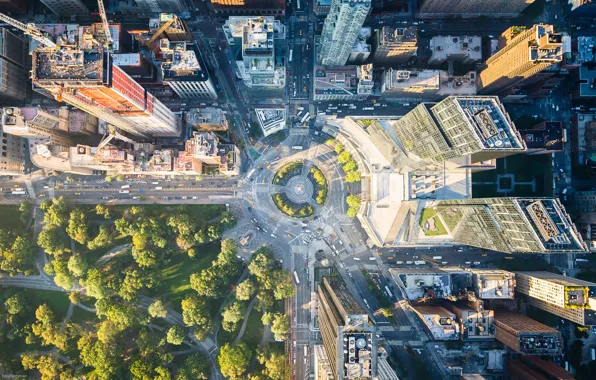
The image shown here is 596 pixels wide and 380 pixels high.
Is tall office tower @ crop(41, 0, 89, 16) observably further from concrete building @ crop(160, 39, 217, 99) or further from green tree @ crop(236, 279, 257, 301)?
green tree @ crop(236, 279, 257, 301)

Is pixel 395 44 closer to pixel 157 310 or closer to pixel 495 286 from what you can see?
pixel 495 286

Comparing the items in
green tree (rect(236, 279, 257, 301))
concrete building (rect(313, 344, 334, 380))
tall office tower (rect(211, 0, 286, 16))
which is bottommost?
concrete building (rect(313, 344, 334, 380))

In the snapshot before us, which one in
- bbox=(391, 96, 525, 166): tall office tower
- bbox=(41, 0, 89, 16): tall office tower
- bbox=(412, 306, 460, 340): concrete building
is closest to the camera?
bbox=(391, 96, 525, 166): tall office tower

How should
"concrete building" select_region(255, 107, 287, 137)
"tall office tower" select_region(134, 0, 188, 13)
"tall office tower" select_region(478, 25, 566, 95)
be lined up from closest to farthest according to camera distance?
"tall office tower" select_region(478, 25, 566, 95)
"tall office tower" select_region(134, 0, 188, 13)
"concrete building" select_region(255, 107, 287, 137)

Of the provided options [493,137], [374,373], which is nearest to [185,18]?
[493,137]

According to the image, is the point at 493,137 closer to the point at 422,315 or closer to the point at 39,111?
the point at 422,315

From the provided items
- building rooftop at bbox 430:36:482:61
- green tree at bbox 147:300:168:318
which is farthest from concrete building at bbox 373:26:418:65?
green tree at bbox 147:300:168:318
